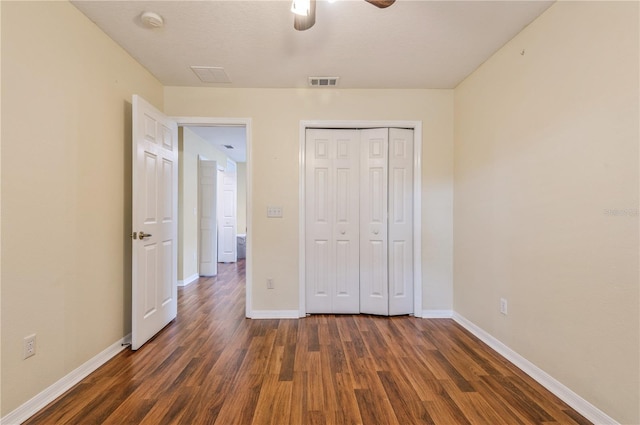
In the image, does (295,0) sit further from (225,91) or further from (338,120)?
(225,91)

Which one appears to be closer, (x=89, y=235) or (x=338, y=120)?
(x=89, y=235)

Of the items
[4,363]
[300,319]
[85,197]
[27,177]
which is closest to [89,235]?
[85,197]

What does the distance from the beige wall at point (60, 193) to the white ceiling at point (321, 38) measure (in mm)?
346

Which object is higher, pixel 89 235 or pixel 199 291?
pixel 89 235

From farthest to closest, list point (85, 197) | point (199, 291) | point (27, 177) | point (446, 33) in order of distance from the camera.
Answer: point (199, 291), point (446, 33), point (85, 197), point (27, 177)

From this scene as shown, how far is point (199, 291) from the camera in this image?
12.3 ft

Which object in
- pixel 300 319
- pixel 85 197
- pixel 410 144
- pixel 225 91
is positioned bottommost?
pixel 300 319

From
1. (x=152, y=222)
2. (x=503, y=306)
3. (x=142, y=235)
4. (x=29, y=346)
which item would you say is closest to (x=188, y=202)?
(x=152, y=222)

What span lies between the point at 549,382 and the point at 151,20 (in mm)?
3588

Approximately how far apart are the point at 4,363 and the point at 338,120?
295 cm

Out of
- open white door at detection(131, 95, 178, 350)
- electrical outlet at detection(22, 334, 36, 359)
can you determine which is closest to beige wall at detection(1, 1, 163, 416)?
electrical outlet at detection(22, 334, 36, 359)

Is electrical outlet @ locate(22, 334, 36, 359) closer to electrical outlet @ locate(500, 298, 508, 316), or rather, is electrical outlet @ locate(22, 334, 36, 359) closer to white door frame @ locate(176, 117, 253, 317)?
white door frame @ locate(176, 117, 253, 317)

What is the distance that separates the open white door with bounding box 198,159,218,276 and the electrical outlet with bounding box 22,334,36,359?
319 centimetres

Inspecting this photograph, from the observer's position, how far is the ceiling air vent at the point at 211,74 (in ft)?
8.01
